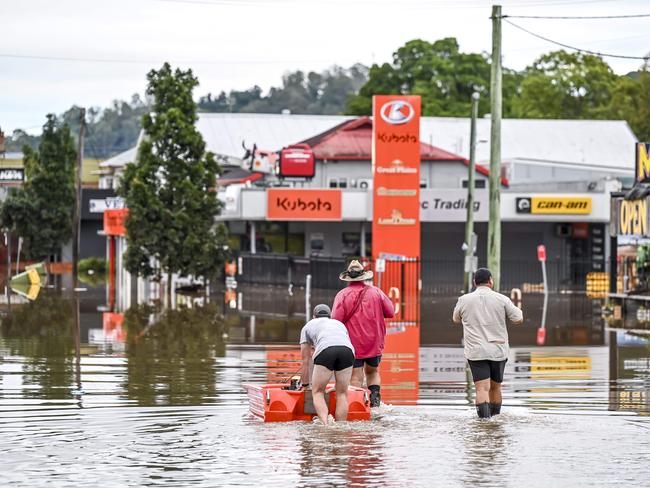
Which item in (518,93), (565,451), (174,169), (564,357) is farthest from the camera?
(518,93)

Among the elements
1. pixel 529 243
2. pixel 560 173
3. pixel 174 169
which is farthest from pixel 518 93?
pixel 174 169

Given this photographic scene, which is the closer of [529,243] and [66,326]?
[66,326]

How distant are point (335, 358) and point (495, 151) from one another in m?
16.5

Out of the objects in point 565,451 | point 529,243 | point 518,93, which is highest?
point 518,93

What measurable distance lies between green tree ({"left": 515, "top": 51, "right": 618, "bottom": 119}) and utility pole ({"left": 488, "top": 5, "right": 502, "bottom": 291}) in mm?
69532

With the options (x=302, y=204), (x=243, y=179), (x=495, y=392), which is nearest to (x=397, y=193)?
(x=302, y=204)

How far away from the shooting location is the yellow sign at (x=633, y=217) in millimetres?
34781

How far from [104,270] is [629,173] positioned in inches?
1181

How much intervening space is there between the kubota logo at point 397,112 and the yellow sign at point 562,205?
14.4 metres

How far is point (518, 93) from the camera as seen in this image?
116 m

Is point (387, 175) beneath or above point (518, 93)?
beneath

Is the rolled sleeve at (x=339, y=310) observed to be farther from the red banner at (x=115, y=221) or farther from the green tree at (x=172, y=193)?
the red banner at (x=115, y=221)

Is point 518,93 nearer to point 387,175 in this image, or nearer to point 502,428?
point 387,175

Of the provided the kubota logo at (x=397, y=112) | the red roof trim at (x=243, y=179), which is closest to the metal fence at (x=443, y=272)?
the red roof trim at (x=243, y=179)
